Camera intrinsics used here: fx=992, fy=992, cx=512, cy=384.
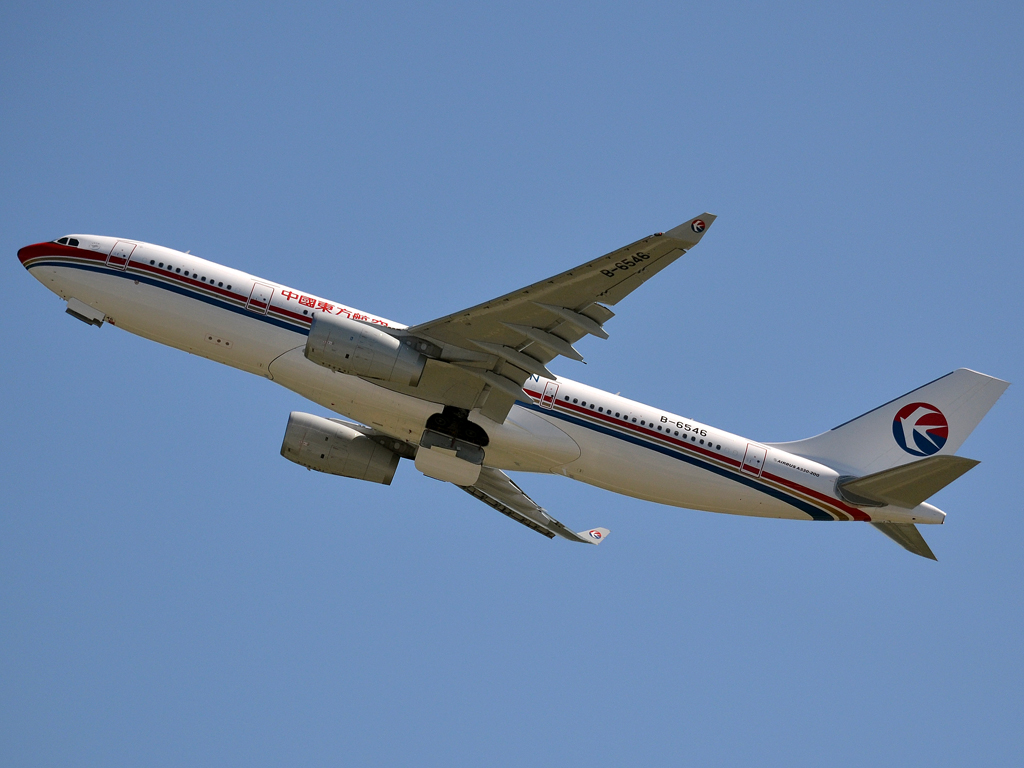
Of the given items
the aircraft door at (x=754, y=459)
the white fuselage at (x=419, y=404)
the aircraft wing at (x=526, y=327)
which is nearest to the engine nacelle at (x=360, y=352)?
the aircraft wing at (x=526, y=327)

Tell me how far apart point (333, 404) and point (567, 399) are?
20.1 ft

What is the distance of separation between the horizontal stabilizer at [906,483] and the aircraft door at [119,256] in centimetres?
2005

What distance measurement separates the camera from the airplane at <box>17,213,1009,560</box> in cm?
2417

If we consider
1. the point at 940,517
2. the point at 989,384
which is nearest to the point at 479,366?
the point at 940,517

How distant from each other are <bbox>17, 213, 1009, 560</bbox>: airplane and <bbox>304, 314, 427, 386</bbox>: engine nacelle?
4 cm

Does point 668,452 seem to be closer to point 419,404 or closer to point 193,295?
point 419,404

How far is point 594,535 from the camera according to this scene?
109 feet

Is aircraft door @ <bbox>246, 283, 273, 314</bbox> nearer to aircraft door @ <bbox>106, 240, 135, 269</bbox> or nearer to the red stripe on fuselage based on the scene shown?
aircraft door @ <bbox>106, 240, 135, 269</bbox>

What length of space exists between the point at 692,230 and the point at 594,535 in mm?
15785

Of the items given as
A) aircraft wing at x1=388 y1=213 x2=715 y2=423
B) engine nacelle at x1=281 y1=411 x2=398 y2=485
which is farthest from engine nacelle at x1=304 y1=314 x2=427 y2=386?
engine nacelle at x1=281 y1=411 x2=398 y2=485

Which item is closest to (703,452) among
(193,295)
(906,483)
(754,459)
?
(754,459)

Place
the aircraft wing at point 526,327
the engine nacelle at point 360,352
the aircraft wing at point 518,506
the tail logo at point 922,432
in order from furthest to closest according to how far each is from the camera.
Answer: the aircraft wing at point 518,506 < the tail logo at point 922,432 < the engine nacelle at point 360,352 < the aircraft wing at point 526,327

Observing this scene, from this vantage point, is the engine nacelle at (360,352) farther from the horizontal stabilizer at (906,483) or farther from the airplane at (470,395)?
the horizontal stabilizer at (906,483)

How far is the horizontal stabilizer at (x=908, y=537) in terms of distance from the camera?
26.6m
